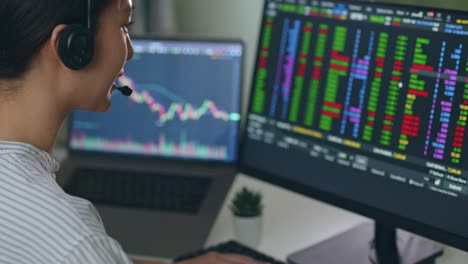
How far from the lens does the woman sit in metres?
0.83

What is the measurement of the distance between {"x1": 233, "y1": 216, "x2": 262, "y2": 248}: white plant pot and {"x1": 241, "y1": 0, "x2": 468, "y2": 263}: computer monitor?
0.09m

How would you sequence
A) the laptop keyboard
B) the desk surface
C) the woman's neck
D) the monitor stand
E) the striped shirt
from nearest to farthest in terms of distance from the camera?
the striped shirt → the woman's neck → the monitor stand → the desk surface → the laptop keyboard

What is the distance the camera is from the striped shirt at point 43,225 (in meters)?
0.81

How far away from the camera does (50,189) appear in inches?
33.3

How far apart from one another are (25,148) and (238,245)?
1.68 feet

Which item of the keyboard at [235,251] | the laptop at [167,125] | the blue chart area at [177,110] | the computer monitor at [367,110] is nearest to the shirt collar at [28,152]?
the keyboard at [235,251]

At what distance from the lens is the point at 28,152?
91cm

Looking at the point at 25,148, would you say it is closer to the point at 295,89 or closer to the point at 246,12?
the point at 295,89

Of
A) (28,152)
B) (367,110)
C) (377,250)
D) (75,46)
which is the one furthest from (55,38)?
(377,250)

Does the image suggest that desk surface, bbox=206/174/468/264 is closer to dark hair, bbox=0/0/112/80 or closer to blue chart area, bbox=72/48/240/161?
blue chart area, bbox=72/48/240/161

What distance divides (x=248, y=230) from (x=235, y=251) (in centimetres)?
9

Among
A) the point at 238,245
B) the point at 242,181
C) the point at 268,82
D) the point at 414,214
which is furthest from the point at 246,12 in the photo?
the point at 414,214

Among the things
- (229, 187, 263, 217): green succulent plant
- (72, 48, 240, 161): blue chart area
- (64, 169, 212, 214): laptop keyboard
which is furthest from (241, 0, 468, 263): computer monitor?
(72, 48, 240, 161): blue chart area

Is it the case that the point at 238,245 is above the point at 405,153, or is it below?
below
